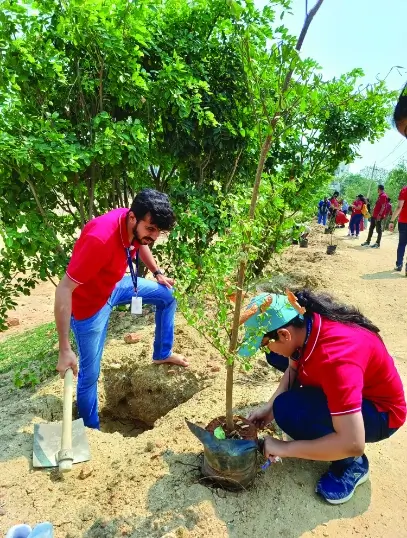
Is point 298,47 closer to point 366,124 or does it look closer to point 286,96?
point 286,96

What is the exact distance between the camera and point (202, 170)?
445 centimetres

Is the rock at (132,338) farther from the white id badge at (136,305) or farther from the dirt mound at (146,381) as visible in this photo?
the white id badge at (136,305)

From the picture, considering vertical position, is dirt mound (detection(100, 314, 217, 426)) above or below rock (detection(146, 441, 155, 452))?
below

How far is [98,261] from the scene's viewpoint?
8.15ft

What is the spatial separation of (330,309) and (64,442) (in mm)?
1608

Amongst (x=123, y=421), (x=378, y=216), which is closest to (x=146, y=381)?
(x=123, y=421)

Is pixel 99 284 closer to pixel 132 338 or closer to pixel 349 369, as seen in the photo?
pixel 132 338

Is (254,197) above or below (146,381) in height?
above

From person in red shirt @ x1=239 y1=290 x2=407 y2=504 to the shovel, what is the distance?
1.07 meters

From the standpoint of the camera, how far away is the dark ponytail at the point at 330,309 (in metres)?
2.06

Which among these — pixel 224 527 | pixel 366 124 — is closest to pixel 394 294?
pixel 366 124

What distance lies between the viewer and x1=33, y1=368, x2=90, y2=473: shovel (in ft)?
7.46

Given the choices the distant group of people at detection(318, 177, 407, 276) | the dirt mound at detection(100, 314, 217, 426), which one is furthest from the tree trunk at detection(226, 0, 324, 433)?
the distant group of people at detection(318, 177, 407, 276)

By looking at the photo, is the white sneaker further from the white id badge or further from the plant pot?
the white id badge
